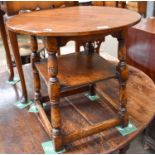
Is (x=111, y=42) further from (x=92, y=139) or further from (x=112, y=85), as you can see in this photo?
(x=92, y=139)

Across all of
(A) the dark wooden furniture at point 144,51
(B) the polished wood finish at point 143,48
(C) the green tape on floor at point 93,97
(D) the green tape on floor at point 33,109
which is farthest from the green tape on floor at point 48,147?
(B) the polished wood finish at point 143,48

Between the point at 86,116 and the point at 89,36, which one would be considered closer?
the point at 89,36

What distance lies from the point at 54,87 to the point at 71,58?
1.17ft

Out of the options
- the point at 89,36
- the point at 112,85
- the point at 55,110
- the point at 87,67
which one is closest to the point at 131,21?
the point at 89,36

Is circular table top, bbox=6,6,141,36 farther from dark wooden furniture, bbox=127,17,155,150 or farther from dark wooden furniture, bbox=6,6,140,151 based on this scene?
dark wooden furniture, bbox=127,17,155,150

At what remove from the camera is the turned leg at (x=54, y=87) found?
812mm

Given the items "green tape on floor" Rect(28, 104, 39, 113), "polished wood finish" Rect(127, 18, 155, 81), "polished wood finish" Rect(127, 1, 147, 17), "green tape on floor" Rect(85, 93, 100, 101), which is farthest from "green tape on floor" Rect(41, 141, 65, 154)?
"polished wood finish" Rect(127, 1, 147, 17)

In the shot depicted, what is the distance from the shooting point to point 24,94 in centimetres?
130

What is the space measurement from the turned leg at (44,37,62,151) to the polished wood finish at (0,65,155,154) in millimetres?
100

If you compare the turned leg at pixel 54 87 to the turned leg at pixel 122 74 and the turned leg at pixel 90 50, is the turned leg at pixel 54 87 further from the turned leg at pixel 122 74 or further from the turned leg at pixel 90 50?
the turned leg at pixel 90 50

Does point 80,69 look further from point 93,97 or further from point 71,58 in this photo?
point 93,97

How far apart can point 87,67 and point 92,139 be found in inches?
13.0

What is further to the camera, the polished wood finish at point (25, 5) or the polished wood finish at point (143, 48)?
the polished wood finish at point (143, 48)

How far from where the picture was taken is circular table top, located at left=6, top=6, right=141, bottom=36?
0.79 metres
